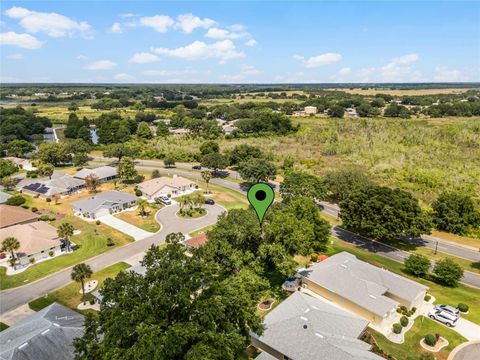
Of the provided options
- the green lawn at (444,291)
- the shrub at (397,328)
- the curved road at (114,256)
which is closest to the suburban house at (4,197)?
the curved road at (114,256)

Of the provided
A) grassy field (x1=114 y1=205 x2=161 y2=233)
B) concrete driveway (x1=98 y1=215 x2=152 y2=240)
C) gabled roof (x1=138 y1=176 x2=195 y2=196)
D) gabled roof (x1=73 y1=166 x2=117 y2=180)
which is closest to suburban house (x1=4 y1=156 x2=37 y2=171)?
gabled roof (x1=73 y1=166 x2=117 y2=180)

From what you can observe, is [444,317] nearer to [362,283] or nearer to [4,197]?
[362,283]

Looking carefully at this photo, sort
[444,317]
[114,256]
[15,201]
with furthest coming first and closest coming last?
[15,201] → [114,256] → [444,317]

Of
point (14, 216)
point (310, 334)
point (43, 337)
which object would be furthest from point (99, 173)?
point (310, 334)

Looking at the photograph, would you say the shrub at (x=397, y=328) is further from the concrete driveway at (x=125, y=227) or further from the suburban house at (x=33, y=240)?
the suburban house at (x=33, y=240)

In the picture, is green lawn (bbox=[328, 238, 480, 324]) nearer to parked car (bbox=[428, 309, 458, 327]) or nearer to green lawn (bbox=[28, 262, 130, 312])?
parked car (bbox=[428, 309, 458, 327])

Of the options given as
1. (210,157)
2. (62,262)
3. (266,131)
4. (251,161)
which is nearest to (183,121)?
(266,131)

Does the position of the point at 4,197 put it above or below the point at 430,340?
above
